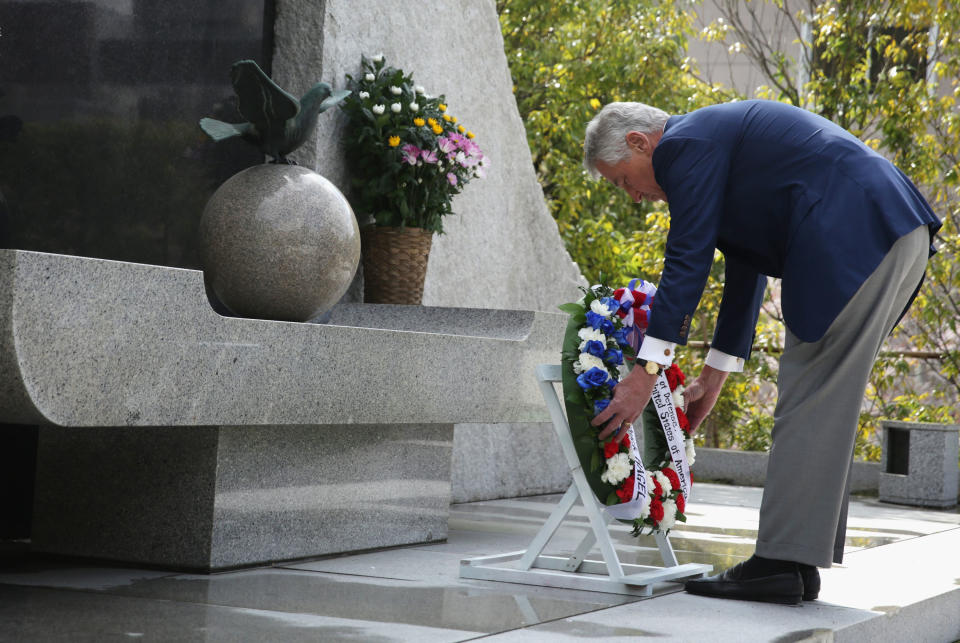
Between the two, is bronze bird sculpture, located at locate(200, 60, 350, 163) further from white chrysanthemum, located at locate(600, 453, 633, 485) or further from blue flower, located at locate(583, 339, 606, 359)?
white chrysanthemum, located at locate(600, 453, 633, 485)

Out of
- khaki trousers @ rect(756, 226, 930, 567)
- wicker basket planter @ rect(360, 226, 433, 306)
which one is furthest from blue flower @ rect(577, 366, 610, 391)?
wicker basket planter @ rect(360, 226, 433, 306)

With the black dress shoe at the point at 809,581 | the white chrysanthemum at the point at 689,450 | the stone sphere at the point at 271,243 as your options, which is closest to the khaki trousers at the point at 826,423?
the black dress shoe at the point at 809,581

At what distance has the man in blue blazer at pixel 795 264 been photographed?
10.9 ft

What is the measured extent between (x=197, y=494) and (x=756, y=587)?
5.50 ft

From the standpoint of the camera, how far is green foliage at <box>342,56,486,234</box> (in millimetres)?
5449

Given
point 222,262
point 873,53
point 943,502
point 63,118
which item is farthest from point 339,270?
point 873,53

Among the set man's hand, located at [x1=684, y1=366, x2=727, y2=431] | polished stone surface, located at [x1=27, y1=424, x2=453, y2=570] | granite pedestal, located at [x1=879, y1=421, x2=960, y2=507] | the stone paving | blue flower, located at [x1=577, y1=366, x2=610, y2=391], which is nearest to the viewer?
the stone paving

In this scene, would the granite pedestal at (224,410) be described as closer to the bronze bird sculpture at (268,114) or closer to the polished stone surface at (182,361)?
the polished stone surface at (182,361)

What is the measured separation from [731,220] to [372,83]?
2.51 m

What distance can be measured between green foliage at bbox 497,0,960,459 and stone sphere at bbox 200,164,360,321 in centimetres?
606

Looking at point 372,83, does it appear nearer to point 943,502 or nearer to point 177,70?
point 177,70

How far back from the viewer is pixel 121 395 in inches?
116

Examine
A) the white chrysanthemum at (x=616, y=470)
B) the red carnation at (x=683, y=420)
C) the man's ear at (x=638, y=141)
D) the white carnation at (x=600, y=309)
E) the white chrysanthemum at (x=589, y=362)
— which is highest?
the man's ear at (x=638, y=141)

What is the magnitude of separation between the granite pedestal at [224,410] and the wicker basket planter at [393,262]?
1.51ft
